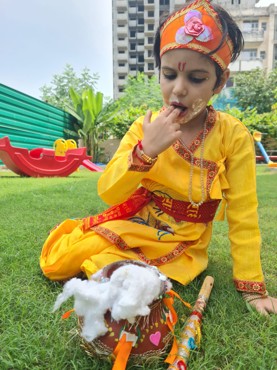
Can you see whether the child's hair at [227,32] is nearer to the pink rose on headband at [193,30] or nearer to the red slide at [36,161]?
the pink rose on headband at [193,30]

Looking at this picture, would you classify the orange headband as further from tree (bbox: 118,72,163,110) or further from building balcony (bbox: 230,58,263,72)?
building balcony (bbox: 230,58,263,72)

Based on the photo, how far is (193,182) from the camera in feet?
4.63

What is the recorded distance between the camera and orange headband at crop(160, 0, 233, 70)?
4.11 ft

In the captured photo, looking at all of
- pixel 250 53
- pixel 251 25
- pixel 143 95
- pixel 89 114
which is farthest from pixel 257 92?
pixel 251 25

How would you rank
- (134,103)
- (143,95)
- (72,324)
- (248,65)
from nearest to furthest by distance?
(72,324)
(134,103)
(143,95)
(248,65)

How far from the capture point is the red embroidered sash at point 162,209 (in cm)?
148

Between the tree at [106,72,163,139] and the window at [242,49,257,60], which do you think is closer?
the tree at [106,72,163,139]

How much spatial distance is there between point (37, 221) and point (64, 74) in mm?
23853

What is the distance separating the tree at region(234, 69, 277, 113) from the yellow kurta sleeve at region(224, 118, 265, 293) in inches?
715

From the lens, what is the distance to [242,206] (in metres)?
1.42

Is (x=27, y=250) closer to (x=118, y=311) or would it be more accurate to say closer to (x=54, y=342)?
(x=54, y=342)

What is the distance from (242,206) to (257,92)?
18.5m

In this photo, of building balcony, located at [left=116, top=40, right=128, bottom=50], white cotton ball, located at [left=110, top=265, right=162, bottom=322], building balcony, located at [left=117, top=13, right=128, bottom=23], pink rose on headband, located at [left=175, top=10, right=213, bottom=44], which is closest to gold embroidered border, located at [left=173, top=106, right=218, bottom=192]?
pink rose on headband, located at [left=175, top=10, right=213, bottom=44]

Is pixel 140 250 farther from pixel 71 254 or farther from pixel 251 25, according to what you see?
pixel 251 25
